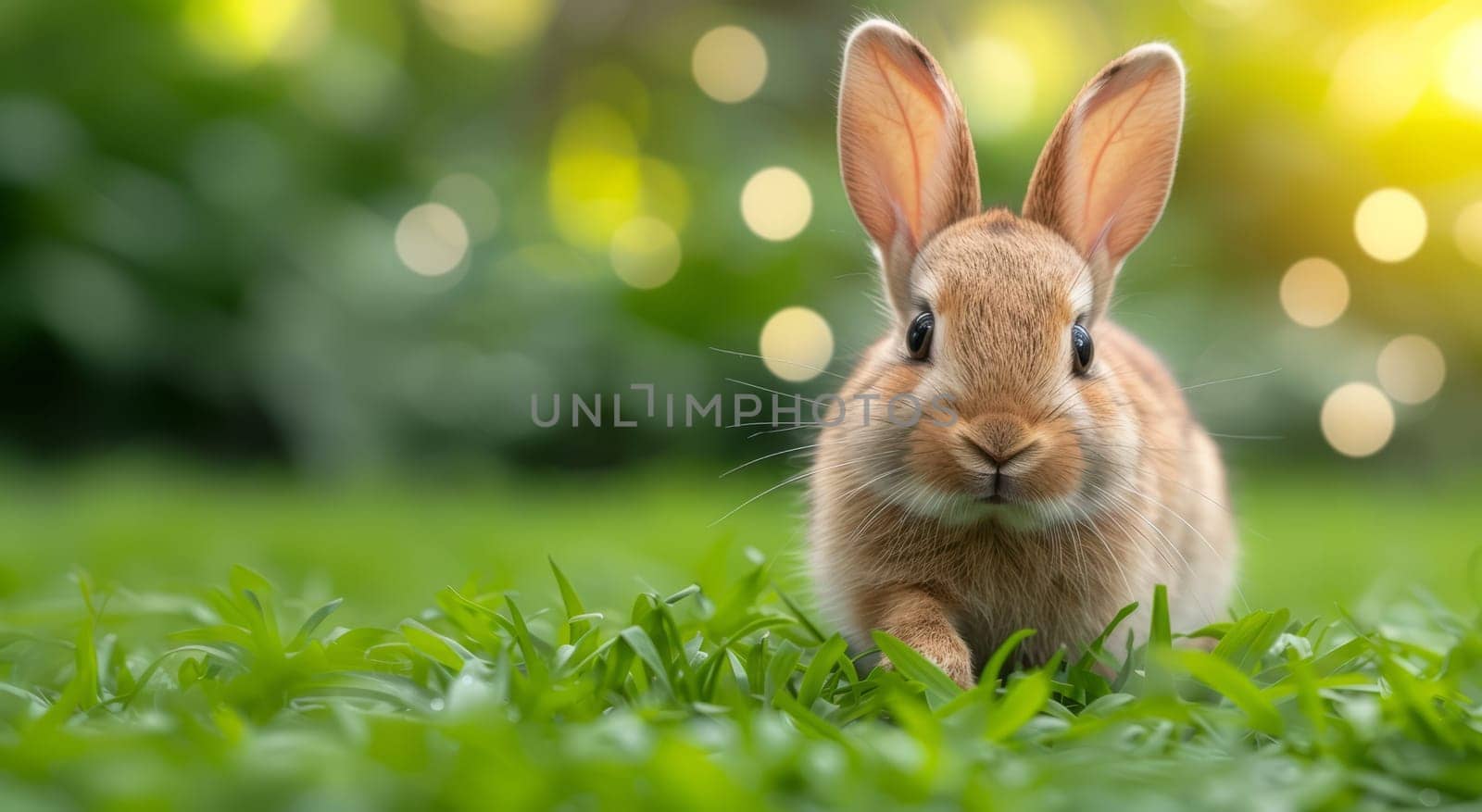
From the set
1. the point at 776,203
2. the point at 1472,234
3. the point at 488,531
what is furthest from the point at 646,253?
the point at 1472,234

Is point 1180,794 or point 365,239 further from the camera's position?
point 365,239

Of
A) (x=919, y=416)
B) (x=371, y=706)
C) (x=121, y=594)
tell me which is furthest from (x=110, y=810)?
(x=121, y=594)

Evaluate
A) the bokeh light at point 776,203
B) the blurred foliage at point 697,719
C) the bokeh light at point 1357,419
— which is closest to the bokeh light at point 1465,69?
the bokeh light at point 1357,419

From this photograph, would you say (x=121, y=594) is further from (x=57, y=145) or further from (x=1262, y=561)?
(x=57, y=145)

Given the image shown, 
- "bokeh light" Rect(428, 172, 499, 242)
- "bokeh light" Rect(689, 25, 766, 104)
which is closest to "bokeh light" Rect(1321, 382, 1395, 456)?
"bokeh light" Rect(689, 25, 766, 104)

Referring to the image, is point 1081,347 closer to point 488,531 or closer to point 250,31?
point 488,531

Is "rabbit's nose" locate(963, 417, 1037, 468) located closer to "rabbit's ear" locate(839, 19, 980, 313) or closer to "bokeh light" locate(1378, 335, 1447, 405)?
"rabbit's ear" locate(839, 19, 980, 313)
